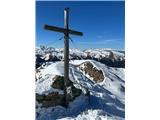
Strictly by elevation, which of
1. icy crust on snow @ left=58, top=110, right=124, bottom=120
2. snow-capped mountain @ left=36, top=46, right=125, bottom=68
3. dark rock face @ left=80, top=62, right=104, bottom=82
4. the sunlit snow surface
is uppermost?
snow-capped mountain @ left=36, top=46, right=125, bottom=68

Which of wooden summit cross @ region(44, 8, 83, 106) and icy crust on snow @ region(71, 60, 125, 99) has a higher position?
wooden summit cross @ region(44, 8, 83, 106)

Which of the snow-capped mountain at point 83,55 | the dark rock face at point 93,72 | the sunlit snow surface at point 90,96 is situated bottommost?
the sunlit snow surface at point 90,96

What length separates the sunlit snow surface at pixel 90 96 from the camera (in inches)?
136

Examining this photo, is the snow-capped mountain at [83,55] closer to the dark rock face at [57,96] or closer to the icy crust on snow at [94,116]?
the dark rock face at [57,96]

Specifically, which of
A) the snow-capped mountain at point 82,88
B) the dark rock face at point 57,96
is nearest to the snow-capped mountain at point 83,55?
the snow-capped mountain at point 82,88

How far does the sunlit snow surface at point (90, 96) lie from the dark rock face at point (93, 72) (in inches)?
1.0

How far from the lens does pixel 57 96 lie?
11.4 feet

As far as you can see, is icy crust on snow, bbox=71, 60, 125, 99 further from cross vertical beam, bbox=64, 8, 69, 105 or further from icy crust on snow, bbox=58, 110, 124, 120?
icy crust on snow, bbox=58, 110, 124, 120

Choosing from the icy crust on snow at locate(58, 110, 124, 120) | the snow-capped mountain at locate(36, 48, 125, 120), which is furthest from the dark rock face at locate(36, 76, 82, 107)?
the icy crust on snow at locate(58, 110, 124, 120)

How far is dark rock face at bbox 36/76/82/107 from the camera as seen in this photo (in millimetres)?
3449
